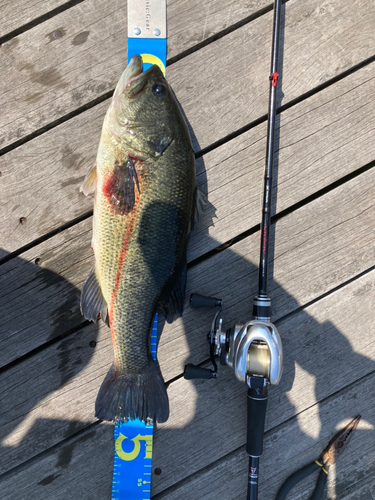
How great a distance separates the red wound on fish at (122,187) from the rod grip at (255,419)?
3.65 ft

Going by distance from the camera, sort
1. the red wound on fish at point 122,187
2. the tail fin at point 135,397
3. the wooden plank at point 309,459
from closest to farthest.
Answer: the red wound on fish at point 122,187 → the tail fin at point 135,397 → the wooden plank at point 309,459

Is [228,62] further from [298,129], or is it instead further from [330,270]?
[330,270]

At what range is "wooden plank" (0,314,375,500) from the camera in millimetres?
1854

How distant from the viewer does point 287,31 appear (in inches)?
75.1

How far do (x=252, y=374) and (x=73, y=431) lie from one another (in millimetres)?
1039

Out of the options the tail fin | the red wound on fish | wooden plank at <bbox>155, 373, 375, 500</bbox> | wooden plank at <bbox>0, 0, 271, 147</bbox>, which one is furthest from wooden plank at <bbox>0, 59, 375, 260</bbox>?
wooden plank at <bbox>155, 373, 375, 500</bbox>

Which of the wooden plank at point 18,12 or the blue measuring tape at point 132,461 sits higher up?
the wooden plank at point 18,12

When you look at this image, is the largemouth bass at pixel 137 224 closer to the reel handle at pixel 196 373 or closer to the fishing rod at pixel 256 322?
the reel handle at pixel 196 373

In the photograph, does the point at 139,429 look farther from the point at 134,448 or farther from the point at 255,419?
the point at 255,419

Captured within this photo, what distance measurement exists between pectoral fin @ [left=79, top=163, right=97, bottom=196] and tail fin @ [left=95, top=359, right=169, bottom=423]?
92cm

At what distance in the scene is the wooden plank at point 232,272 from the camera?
6.05ft

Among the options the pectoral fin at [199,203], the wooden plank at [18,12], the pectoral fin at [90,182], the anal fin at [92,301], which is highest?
the wooden plank at [18,12]

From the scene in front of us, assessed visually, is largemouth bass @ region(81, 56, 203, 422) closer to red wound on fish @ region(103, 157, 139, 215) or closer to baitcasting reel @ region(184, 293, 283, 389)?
red wound on fish @ region(103, 157, 139, 215)

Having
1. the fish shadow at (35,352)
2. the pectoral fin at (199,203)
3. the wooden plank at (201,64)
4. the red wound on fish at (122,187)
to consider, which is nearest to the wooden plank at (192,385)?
the fish shadow at (35,352)
